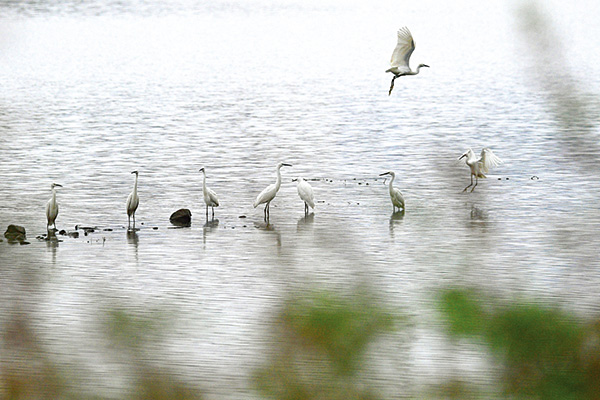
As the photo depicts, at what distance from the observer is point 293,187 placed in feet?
47.8

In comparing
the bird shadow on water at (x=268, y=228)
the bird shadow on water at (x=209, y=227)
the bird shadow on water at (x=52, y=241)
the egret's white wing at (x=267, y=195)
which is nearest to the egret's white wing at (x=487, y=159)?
the bird shadow on water at (x=268, y=228)

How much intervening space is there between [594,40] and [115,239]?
29.2ft

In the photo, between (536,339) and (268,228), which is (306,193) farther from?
(536,339)

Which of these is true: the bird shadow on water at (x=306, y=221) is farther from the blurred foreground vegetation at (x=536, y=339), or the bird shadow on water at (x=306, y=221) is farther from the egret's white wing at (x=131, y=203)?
the blurred foreground vegetation at (x=536, y=339)

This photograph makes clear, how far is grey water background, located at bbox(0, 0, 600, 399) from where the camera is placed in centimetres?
174

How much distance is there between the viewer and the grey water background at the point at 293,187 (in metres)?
1.74

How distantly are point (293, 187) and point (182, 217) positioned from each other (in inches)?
120

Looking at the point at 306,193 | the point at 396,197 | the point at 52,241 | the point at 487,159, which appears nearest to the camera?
the point at 52,241

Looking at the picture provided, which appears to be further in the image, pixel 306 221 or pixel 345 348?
pixel 306 221

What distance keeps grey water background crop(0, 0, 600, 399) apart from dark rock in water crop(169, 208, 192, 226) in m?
0.15

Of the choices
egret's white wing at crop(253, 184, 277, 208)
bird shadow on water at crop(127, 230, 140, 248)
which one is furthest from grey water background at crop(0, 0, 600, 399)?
egret's white wing at crop(253, 184, 277, 208)

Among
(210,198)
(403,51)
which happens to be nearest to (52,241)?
(210,198)

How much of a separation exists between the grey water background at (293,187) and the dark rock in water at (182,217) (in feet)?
0.51

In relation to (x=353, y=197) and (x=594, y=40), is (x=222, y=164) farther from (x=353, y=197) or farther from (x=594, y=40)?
(x=594, y=40)
